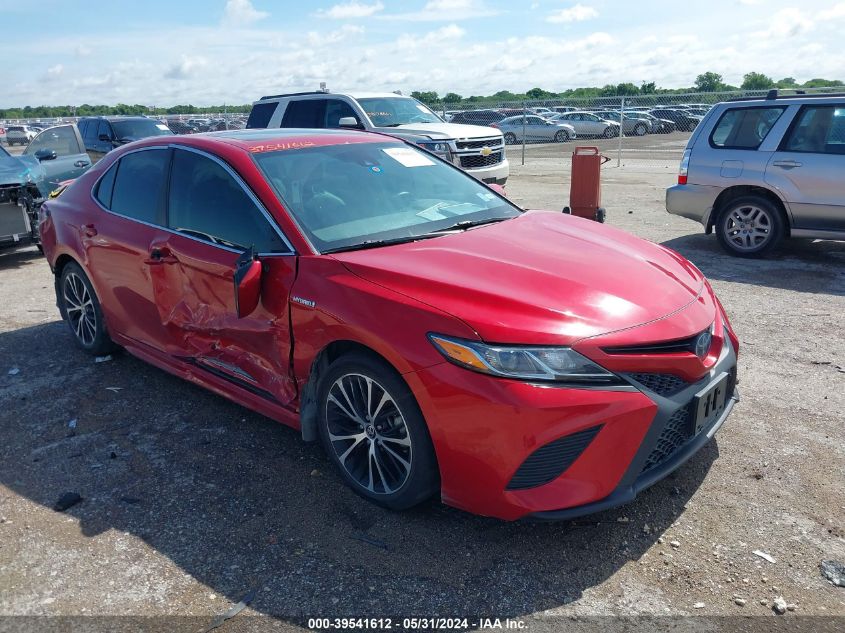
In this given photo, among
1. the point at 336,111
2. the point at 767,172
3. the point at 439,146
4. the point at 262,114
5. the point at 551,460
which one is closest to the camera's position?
the point at 551,460

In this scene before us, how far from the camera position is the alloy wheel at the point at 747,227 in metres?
8.06

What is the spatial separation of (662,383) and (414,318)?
1.06 meters

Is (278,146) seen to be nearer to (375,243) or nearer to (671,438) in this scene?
(375,243)

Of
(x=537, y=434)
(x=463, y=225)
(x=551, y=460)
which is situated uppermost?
(x=463, y=225)

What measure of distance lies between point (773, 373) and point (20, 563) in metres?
4.52

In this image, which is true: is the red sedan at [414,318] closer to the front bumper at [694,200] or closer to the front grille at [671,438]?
the front grille at [671,438]

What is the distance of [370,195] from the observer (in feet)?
13.1

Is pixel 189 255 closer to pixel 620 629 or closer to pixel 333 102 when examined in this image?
pixel 620 629

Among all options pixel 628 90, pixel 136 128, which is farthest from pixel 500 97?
pixel 136 128

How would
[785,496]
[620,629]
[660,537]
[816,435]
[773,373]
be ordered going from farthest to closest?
1. [773,373]
2. [816,435]
3. [785,496]
4. [660,537]
5. [620,629]

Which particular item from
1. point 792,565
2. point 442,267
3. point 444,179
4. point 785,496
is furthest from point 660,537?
point 444,179

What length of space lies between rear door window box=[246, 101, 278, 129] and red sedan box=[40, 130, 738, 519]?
8.28 metres

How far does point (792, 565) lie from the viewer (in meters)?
2.89

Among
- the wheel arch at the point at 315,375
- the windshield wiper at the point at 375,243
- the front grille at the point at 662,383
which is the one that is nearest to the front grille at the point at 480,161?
the windshield wiper at the point at 375,243
